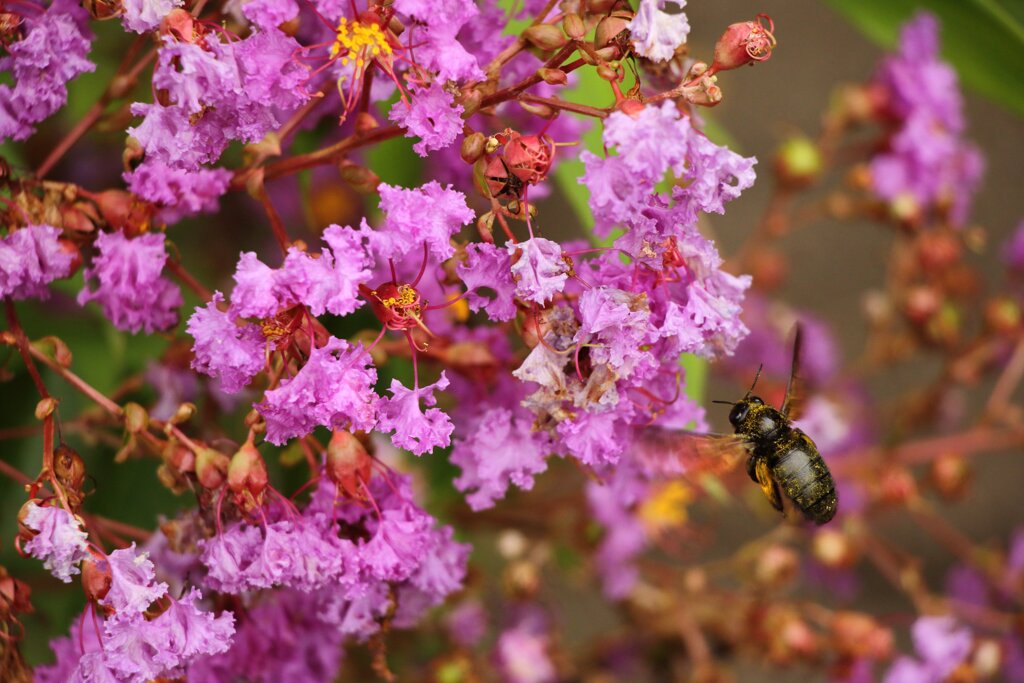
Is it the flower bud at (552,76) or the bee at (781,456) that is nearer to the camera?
the flower bud at (552,76)

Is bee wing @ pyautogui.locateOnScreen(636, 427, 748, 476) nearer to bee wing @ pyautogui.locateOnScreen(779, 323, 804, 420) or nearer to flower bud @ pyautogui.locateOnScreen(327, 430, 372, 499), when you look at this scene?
bee wing @ pyautogui.locateOnScreen(779, 323, 804, 420)

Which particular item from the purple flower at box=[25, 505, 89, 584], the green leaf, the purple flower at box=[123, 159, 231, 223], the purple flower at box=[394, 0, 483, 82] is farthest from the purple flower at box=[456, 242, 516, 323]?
the green leaf

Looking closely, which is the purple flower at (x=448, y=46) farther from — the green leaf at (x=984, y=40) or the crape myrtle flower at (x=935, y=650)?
the crape myrtle flower at (x=935, y=650)

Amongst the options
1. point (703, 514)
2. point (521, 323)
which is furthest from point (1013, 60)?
point (703, 514)

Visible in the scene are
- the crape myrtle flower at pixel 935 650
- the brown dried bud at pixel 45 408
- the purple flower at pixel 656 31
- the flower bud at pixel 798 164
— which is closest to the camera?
the purple flower at pixel 656 31

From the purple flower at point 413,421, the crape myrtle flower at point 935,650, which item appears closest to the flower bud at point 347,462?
the purple flower at point 413,421

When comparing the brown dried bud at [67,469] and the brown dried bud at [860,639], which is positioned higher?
the brown dried bud at [67,469]

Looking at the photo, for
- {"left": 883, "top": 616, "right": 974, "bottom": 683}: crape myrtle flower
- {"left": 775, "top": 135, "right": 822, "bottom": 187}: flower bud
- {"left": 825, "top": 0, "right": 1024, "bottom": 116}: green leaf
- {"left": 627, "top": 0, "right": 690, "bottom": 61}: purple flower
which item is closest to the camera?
{"left": 627, "top": 0, "right": 690, "bottom": 61}: purple flower
